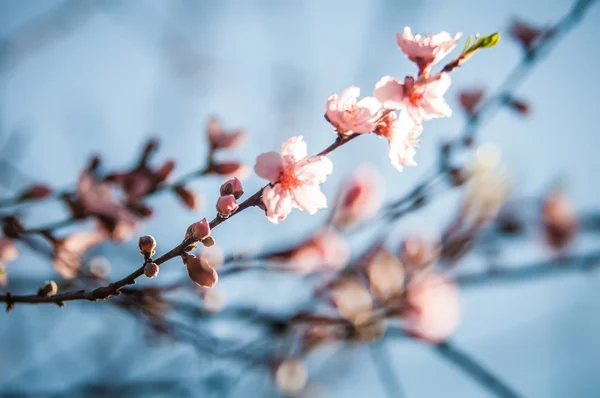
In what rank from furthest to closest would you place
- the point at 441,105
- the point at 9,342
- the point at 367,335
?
the point at 9,342
the point at 367,335
the point at 441,105

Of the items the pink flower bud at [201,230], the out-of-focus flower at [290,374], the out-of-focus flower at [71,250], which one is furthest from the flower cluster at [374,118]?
the out-of-focus flower at [290,374]

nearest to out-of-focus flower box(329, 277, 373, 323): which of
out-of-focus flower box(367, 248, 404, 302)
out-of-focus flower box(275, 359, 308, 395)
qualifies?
out-of-focus flower box(367, 248, 404, 302)

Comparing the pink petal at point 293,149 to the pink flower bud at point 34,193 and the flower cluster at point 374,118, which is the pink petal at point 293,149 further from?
the pink flower bud at point 34,193

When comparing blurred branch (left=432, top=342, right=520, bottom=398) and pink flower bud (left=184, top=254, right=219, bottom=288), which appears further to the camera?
blurred branch (left=432, top=342, right=520, bottom=398)

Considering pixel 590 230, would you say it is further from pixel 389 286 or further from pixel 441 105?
pixel 441 105

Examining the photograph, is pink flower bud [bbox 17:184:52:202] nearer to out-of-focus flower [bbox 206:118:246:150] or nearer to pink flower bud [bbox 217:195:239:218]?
out-of-focus flower [bbox 206:118:246:150]

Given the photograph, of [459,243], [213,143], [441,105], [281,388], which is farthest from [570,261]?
[281,388]

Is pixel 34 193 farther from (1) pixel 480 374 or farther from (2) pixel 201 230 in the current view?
(1) pixel 480 374
